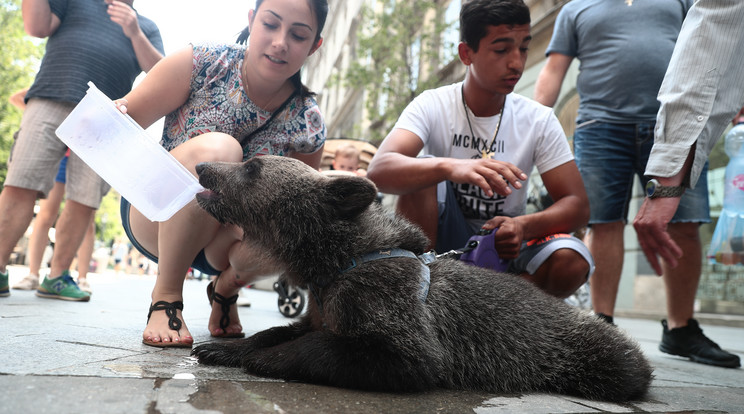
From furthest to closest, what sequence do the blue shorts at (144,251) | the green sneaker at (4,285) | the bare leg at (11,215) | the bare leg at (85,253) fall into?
the bare leg at (85,253) < the green sneaker at (4,285) < the bare leg at (11,215) < the blue shorts at (144,251)

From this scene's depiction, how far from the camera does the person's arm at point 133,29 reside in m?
4.12

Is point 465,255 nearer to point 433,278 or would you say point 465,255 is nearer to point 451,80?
point 433,278

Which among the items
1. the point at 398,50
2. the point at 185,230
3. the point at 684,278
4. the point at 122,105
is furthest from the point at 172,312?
the point at 398,50

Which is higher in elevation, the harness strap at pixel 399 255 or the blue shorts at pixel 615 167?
the blue shorts at pixel 615 167

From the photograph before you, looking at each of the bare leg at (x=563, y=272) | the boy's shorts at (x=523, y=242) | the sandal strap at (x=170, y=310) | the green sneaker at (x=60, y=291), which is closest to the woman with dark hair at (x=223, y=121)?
the sandal strap at (x=170, y=310)

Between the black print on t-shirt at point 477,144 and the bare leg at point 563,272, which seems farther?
the black print on t-shirt at point 477,144

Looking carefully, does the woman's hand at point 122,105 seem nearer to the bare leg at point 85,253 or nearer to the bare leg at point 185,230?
the bare leg at point 185,230

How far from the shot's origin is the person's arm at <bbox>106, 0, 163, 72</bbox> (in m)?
4.12

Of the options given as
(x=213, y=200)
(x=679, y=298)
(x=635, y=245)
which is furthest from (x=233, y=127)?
(x=635, y=245)

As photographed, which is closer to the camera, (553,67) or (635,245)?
(553,67)

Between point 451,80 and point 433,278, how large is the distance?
16.8 metres

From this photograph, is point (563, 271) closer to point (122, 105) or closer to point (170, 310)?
point (170, 310)

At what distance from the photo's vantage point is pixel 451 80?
18.5 m

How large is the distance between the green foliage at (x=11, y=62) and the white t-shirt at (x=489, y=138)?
27.4m
